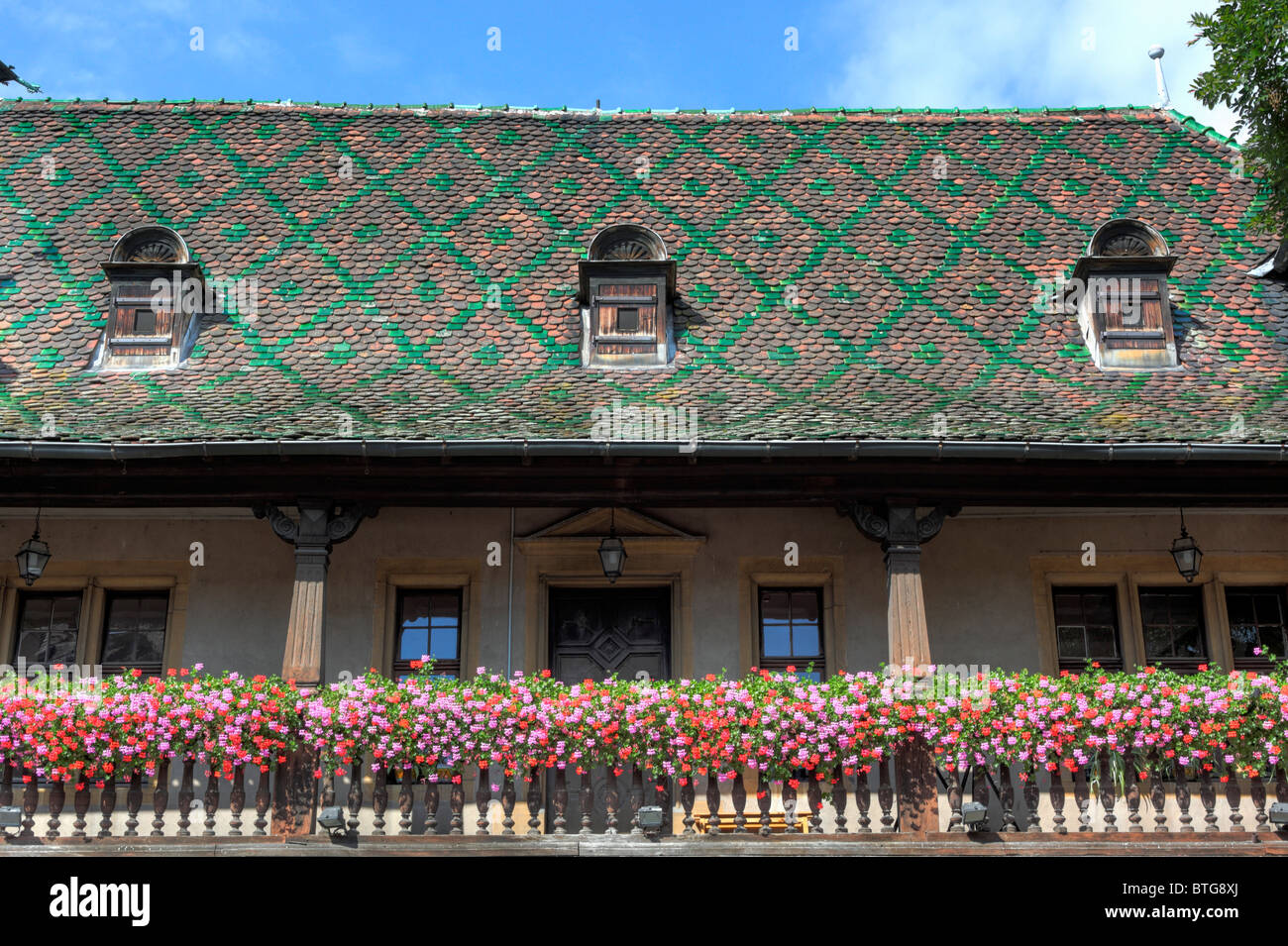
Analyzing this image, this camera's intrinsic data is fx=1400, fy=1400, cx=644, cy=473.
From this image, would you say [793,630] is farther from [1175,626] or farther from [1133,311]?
[1133,311]

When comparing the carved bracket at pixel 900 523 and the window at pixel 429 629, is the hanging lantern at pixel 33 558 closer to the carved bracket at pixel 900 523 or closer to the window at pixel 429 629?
the window at pixel 429 629

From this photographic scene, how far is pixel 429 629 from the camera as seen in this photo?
11164mm

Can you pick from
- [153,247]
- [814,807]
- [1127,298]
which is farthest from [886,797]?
[153,247]

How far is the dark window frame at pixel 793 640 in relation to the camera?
11029mm

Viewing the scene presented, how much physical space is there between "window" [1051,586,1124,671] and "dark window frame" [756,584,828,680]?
Result: 189 cm

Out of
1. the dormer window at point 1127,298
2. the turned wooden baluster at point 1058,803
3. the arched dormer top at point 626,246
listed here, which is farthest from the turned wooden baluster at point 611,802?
the dormer window at point 1127,298

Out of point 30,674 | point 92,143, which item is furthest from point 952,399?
point 92,143

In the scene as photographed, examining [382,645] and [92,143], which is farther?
[92,143]

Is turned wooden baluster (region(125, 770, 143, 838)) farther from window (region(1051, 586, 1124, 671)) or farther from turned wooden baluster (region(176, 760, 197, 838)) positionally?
window (region(1051, 586, 1124, 671))

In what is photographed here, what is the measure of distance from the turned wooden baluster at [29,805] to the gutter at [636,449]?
216 centimetres
